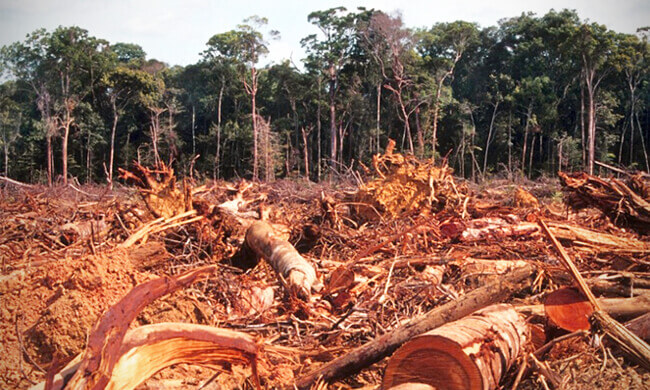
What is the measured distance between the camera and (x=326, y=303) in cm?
421

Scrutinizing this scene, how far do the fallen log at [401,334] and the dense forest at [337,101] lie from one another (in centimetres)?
3034

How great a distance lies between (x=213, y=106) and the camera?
1647 inches

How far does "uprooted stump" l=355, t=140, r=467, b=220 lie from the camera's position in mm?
7863

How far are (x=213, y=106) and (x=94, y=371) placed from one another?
Result: 41.8 m

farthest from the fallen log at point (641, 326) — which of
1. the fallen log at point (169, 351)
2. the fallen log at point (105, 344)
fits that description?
the fallen log at point (105, 344)

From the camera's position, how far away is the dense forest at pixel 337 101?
34.4 m

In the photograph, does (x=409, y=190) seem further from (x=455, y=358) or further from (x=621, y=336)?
(x=455, y=358)

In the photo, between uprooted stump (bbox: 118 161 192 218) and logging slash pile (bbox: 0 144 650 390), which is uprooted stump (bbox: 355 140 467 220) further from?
uprooted stump (bbox: 118 161 192 218)

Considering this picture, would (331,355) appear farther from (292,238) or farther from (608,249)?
(608,249)

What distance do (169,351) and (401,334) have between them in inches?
55.1

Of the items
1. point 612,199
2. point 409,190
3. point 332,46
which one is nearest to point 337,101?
point 332,46

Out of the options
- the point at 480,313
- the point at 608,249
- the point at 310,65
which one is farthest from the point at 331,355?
the point at 310,65

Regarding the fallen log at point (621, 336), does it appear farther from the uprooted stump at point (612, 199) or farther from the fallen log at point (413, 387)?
the uprooted stump at point (612, 199)

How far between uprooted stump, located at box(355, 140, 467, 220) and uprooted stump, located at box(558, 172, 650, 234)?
2.54m
